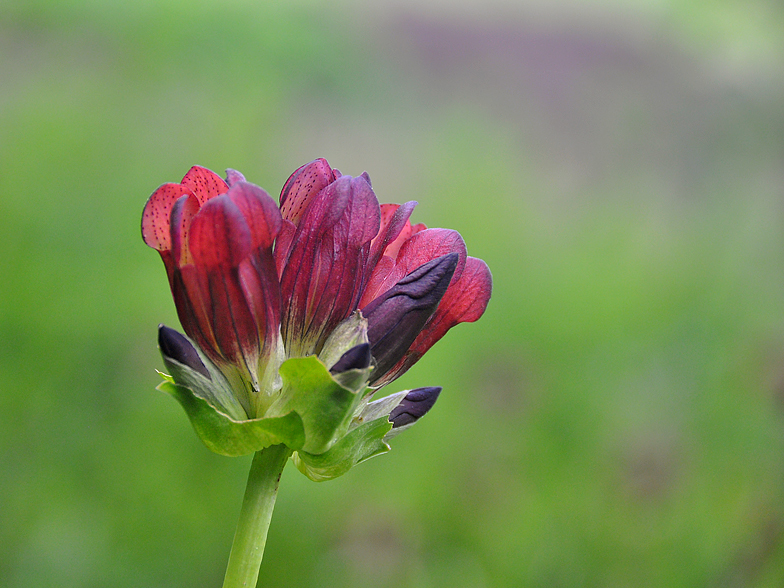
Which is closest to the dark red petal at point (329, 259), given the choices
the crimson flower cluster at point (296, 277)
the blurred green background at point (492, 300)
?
the crimson flower cluster at point (296, 277)

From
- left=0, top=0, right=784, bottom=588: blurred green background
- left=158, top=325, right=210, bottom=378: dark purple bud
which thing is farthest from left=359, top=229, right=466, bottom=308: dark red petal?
left=0, top=0, right=784, bottom=588: blurred green background

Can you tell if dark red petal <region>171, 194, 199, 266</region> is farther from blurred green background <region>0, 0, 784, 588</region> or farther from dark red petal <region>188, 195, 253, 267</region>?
blurred green background <region>0, 0, 784, 588</region>

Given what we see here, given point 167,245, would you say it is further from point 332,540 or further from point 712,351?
point 712,351

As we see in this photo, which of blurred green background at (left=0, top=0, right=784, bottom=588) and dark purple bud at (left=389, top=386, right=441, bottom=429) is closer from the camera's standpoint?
dark purple bud at (left=389, top=386, right=441, bottom=429)

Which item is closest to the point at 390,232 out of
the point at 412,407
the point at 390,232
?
the point at 390,232

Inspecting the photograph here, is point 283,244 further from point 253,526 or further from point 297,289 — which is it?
point 253,526

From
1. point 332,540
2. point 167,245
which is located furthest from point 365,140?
point 167,245

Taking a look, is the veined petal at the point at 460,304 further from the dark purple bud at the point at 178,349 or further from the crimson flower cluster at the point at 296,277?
the dark purple bud at the point at 178,349
